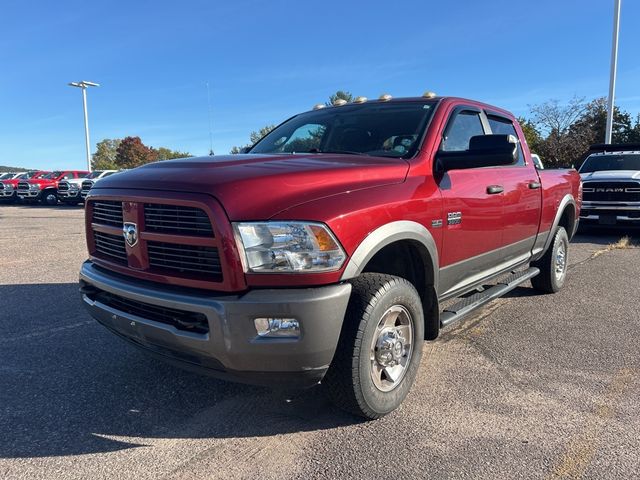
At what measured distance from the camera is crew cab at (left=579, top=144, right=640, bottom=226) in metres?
10.2

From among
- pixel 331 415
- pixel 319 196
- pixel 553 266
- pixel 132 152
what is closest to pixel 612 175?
pixel 553 266

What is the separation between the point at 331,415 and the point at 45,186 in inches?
1092

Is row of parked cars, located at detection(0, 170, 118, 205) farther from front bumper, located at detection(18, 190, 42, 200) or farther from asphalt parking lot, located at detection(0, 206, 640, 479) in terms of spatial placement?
asphalt parking lot, located at detection(0, 206, 640, 479)

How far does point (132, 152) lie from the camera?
82062 millimetres

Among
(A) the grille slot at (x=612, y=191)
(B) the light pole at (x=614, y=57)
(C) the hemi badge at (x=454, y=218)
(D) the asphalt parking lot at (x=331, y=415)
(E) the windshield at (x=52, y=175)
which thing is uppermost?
(B) the light pole at (x=614, y=57)

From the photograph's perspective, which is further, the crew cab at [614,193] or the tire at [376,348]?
the crew cab at [614,193]

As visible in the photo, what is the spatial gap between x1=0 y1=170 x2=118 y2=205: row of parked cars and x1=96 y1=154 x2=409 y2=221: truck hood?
2366 centimetres

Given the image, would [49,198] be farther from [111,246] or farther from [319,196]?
[319,196]

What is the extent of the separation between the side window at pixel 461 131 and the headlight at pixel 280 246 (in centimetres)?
158

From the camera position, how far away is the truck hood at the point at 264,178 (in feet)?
8.32

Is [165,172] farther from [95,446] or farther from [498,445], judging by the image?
[498,445]

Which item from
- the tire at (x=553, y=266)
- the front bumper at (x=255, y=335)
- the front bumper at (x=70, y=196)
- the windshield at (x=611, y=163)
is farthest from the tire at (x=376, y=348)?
the front bumper at (x=70, y=196)

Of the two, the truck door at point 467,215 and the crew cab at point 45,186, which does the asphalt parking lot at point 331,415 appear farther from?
the crew cab at point 45,186

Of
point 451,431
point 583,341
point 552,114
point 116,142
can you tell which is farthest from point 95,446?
point 116,142
